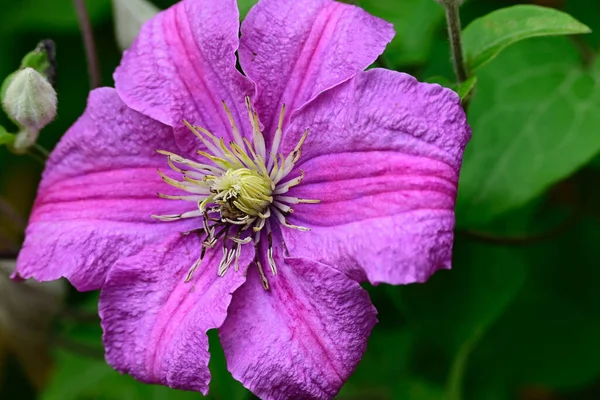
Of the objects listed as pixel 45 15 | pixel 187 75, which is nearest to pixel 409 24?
pixel 187 75

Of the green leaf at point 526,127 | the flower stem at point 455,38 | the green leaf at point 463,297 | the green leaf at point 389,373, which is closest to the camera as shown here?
the flower stem at point 455,38

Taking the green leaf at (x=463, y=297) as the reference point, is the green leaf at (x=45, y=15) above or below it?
above

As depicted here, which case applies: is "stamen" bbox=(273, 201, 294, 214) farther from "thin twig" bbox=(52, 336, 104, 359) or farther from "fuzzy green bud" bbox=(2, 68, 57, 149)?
"thin twig" bbox=(52, 336, 104, 359)

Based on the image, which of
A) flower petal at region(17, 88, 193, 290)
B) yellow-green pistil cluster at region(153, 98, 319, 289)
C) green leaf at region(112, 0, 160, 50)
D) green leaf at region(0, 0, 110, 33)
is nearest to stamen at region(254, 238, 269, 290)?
yellow-green pistil cluster at region(153, 98, 319, 289)

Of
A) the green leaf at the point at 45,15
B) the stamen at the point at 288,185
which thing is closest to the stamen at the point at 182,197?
the stamen at the point at 288,185

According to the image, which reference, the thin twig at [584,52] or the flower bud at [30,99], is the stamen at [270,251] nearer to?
the flower bud at [30,99]

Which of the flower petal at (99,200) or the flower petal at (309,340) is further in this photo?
the flower petal at (99,200)

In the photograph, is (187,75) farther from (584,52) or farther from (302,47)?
(584,52)

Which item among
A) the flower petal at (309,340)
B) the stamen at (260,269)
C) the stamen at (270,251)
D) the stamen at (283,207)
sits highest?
the stamen at (283,207)
